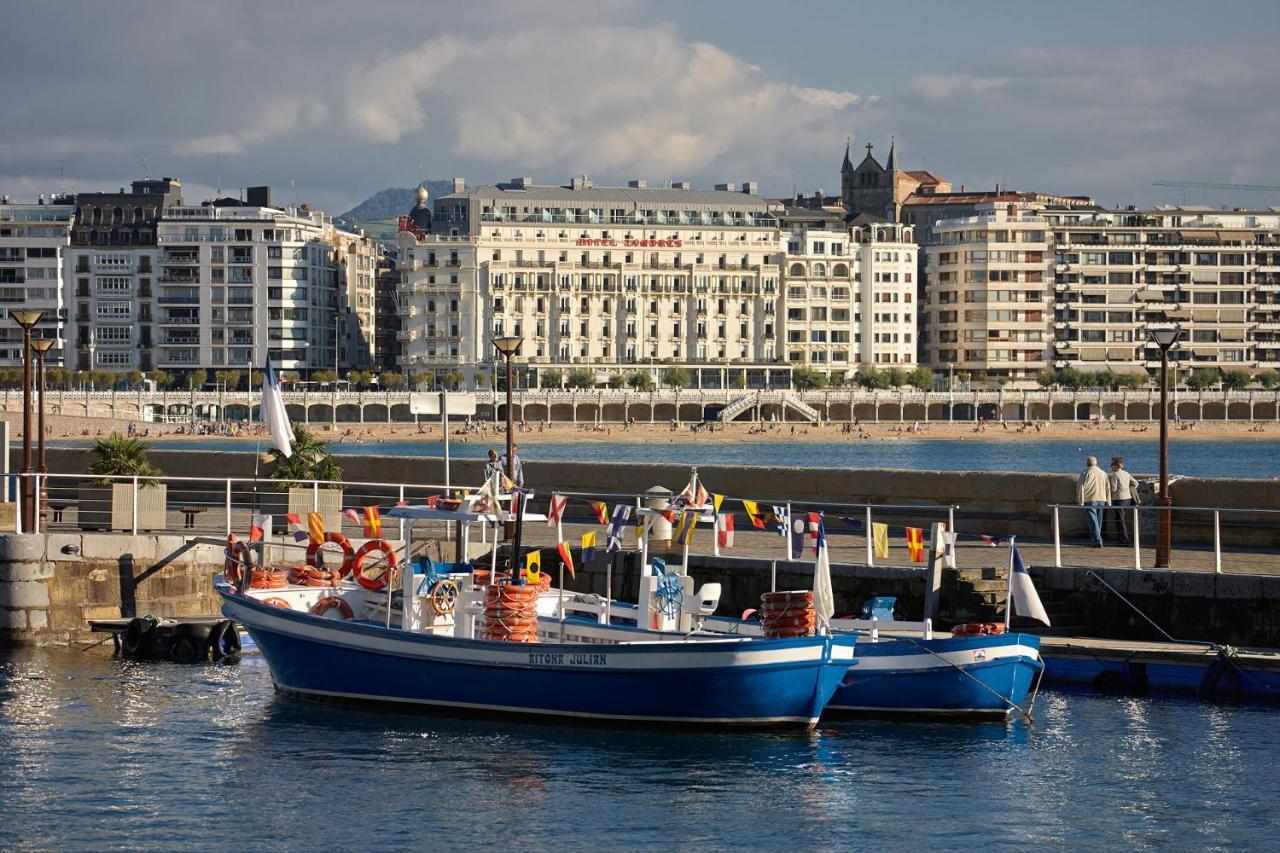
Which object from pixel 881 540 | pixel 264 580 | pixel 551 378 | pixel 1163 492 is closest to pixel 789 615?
pixel 881 540

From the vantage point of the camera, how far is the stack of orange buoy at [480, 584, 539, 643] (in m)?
25.4

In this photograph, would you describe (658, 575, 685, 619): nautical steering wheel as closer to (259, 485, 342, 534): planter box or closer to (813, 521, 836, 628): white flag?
(813, 521, 836, 628): white flag

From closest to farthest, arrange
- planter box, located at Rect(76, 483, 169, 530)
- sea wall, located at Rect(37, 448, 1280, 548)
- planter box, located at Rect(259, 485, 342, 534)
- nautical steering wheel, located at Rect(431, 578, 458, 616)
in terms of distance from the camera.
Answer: nautical steering wheel, located at Rect(431, 578, 458, 616) < sea wall, located at Rect(37, 448, 1280, 548) < planter box, located at Rect(76, 483, 169, 530) < planter box, located at Rect(259, 485, 342, 534)

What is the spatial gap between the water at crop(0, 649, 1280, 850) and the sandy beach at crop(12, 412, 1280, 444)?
418 ft

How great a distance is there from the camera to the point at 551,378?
186 m

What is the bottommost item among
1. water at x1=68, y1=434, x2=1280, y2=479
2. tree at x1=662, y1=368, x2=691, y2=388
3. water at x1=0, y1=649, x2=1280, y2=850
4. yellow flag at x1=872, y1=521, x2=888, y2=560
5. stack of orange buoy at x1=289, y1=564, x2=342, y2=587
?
water at x1=68, y1=434, x2=1280, y2=479

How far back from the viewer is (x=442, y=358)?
190 m

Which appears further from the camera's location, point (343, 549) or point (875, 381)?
point (875, 381)

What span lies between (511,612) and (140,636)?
7980 millimetres

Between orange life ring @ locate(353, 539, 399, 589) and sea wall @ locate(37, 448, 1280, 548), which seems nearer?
orange life ring @ locate(353, 539, 399, 589)

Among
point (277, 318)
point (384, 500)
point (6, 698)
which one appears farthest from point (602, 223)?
point (6, 698)

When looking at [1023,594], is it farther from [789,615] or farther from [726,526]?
[726,526]

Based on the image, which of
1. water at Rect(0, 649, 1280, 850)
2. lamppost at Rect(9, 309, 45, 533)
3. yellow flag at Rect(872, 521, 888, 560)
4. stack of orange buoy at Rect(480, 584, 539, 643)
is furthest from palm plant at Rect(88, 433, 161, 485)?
yellow flag at Rect(872, 521, 888, 560)

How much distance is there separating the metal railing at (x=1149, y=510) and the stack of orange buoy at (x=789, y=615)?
6447 millimetres
